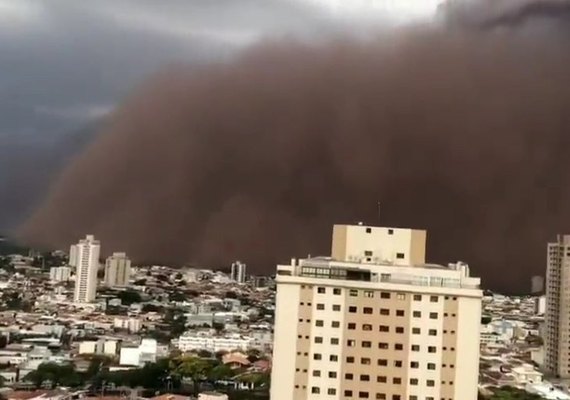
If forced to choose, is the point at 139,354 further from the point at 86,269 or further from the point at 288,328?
the point at 288,328

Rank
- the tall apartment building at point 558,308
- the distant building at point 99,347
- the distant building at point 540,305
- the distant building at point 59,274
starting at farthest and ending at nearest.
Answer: the distant building at point 59,274 → the distant building at point 540,305 → the tall apartment building at point 558,308 → the distant building at point 99,347

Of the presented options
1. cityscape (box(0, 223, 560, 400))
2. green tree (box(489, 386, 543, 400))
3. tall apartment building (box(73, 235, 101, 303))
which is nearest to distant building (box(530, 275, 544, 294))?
cityscape (box(0, 223, 560, 400))

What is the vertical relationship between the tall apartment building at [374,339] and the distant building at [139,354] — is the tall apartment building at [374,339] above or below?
above

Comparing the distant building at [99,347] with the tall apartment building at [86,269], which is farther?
the tall apartment building at [86,269]

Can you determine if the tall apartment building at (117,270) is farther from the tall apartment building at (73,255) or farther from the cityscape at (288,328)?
the tall apartment building at (73,255)

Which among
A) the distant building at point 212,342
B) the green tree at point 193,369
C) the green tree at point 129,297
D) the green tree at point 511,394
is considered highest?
the green tree at point 129,297

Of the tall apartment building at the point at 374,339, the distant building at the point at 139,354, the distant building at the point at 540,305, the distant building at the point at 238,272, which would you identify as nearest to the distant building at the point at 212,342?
the distant building at the point at 139,354
